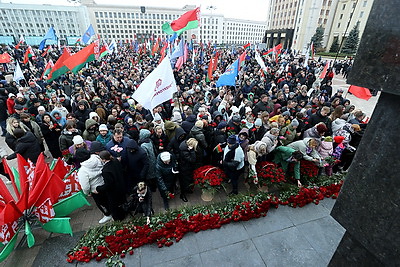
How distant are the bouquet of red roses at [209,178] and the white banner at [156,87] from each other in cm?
196

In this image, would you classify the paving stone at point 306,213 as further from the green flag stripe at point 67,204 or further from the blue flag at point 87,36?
the blue flag at point 87,36

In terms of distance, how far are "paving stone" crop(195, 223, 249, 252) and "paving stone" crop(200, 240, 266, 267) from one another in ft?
0.30

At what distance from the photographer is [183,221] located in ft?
12.8

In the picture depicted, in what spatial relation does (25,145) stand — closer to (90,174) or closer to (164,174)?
(90,174)

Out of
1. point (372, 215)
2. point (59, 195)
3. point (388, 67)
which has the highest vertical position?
point (388, 67)

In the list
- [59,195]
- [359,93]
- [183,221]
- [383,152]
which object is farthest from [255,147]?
[359,93]

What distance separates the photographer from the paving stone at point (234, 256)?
10.8 feet

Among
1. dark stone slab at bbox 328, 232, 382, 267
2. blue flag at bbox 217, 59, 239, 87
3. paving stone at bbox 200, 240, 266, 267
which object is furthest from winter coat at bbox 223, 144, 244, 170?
blue flag at bbox 217, 59, 239, 87

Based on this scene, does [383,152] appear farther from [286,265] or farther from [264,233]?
[264,233]

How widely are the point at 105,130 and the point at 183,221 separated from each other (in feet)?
9.14

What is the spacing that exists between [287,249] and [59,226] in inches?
158

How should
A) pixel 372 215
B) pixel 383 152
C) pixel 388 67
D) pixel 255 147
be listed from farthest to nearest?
pixel 255 147
pixel 372 215
pixel 383 152
pixel 388 67

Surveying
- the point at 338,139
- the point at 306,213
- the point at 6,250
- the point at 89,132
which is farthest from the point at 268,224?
the point at 89,132

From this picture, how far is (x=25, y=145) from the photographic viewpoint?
15.6ft
